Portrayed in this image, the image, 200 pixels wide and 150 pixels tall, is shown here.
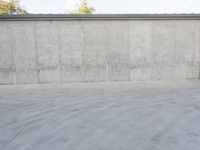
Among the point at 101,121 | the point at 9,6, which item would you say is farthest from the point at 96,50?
the point at 9,6

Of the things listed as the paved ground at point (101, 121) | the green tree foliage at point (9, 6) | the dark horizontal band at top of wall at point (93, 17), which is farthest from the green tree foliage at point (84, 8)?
the paved ground at point (101, 121)

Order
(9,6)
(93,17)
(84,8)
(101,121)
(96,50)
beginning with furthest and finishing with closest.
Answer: (84,8)
(9,6)
(96,50)
(93,17)
(101,121)

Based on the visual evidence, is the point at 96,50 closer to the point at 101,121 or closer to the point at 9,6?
the point at 101,121

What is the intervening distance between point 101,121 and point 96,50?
6.57 metres

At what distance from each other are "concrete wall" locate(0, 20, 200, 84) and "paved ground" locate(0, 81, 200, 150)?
3.22 metres

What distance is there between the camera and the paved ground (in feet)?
12.4

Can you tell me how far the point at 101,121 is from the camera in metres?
4.98

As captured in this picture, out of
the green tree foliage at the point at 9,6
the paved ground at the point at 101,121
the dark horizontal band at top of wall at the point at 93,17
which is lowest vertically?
the paved ground at the point at 101,121

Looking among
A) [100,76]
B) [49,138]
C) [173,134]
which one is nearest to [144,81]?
[100,76]

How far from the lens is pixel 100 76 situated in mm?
11211

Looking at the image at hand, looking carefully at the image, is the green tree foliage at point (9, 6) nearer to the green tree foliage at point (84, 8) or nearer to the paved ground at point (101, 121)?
the green tree foliage at point (84, 8)

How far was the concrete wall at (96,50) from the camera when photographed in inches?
433

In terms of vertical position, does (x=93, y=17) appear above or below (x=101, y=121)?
above

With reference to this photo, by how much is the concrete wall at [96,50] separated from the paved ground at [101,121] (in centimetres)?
322
